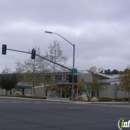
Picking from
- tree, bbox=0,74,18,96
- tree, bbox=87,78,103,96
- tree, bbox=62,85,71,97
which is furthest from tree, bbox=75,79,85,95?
tree, bbox=0,74,18,96

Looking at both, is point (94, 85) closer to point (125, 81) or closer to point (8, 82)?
point (125, 81)

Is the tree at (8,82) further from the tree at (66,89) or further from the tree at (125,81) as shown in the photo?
the tree at (125,81)

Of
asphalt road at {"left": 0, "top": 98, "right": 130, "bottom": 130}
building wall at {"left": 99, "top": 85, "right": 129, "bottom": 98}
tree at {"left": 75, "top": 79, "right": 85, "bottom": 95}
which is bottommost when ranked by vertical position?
asphalt road at {"left": 0, "top": 98, "right": 130, "bottom": 130}

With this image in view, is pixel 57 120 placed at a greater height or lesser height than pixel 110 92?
lesser

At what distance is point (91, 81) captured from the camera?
75.2m

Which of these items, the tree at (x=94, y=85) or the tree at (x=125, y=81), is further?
the tree at (x=94, y=85)

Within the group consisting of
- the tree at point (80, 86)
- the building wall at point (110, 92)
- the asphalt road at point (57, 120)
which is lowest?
the asphalt road at point (57, 120)

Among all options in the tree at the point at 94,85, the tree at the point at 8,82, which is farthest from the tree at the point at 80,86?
the tree at the point at 8,82

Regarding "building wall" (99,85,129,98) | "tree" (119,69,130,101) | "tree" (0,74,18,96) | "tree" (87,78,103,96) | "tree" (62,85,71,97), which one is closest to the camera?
"tree" (119,69,130,101)

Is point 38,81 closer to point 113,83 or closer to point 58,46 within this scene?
point 58,46

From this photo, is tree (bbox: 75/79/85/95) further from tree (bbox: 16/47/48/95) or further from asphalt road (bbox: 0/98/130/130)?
asphalt road (bbox: 0/98/130/130)

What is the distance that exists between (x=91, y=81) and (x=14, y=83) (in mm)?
24721

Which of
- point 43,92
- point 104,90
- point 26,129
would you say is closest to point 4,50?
point 26,129

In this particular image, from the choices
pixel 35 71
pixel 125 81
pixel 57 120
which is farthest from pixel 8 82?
pixel 57 120
